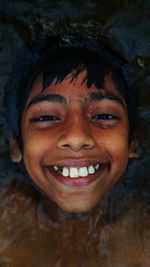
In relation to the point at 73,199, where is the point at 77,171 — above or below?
above

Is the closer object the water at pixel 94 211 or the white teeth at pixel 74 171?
the white teeth at pixel 74 171

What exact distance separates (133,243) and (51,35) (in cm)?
114

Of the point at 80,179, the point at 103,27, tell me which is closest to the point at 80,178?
the point at 80,179

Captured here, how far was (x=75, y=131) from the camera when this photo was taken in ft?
7.04

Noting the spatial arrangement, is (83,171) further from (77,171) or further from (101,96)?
(101,96)

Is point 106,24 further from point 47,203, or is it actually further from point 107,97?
point 47,203

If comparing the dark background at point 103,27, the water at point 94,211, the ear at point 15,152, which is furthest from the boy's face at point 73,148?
the dark background at point 103,27

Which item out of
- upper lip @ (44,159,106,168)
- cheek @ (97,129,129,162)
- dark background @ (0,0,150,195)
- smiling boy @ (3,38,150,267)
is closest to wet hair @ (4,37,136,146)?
smiling boy @ (3,38,150,267)

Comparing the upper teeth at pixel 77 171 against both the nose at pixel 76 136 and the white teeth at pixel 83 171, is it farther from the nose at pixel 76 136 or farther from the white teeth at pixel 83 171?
the nose at pixel 76 136

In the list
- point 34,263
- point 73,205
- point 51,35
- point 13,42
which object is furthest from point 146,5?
point 34,263

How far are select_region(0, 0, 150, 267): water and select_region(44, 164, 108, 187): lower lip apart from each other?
37 cm

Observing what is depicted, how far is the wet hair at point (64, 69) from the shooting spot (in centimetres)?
232

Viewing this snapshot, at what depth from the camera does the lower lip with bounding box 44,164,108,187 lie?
7.38ft

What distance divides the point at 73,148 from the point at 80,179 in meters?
0.17
